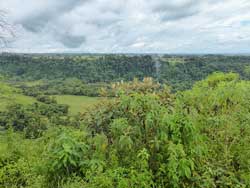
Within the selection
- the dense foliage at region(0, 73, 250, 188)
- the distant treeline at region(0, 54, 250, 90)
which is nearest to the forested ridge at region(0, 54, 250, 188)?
the dense foliage at region(0, 73, 250, 188)

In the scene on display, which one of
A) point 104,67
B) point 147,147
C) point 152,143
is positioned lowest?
point 104,67

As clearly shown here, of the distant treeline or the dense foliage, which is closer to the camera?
the dense foliage

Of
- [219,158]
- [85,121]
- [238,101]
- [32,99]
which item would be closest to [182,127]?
[219,158]

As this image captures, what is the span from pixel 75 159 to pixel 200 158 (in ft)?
7.14

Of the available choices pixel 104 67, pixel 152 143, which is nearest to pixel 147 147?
pixel 152 143

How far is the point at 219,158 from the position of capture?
4.96 metres

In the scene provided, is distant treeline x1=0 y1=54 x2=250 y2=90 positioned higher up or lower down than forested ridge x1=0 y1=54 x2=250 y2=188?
→ lower down

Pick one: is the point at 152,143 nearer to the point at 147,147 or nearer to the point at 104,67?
the point at 147,147

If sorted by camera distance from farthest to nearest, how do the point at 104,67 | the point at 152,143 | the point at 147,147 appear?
the point at 104,67
the point at 147,147
the point at 152,143

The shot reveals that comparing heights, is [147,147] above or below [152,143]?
below

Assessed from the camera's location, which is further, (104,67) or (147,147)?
(104,67)

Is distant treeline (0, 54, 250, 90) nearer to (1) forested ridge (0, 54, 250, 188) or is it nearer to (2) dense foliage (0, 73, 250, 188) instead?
(1) forested ridge (0, 54, 250, 188)

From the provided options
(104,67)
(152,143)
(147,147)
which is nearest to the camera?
(152,143)

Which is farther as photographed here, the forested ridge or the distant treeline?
the distant treeline
